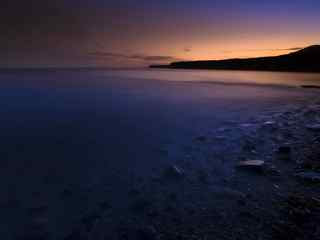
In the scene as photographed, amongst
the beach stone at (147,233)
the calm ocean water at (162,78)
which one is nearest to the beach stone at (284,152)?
the beach stone at (147,233)

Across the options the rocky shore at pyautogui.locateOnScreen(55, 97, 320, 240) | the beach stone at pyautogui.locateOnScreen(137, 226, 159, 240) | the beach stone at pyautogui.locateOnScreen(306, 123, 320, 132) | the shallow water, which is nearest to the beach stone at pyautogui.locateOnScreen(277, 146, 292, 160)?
the rocky shore at pyautogui.locateOnScreen(55, 97, 320, 240)

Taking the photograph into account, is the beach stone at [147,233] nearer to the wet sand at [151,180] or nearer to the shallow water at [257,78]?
the wet sand at [151,180]

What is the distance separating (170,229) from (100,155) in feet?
9.03

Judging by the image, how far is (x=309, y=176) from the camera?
3564 mm

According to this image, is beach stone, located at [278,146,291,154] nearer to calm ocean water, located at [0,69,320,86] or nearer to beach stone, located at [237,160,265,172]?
beach stone, located at [237,160,265,172]

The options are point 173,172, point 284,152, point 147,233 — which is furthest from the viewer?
point 284,152

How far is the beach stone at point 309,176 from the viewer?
11.3ft

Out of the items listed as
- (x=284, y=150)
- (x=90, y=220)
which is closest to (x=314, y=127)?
(x=284, y=150)

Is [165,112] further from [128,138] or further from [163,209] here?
[163,209]

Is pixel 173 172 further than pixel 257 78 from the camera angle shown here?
No

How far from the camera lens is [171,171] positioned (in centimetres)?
398

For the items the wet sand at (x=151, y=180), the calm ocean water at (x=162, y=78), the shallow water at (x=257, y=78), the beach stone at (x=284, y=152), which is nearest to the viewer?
the wet sand at (x=151, y=180)

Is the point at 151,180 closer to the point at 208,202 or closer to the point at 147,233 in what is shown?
the point at 208,202

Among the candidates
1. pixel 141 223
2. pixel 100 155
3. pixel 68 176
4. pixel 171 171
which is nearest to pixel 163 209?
pixel 141 223
